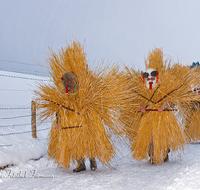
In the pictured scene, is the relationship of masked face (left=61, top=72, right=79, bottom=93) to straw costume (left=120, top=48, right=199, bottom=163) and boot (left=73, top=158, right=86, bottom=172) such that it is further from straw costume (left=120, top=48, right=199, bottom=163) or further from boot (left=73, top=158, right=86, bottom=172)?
boot (left=73, top=158, right=86, bottom=172)

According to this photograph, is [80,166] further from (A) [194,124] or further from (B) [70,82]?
(A) [194,124]

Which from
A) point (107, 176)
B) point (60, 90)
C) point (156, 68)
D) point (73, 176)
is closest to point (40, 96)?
point (60, 90)

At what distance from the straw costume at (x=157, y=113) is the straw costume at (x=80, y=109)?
1.13ft

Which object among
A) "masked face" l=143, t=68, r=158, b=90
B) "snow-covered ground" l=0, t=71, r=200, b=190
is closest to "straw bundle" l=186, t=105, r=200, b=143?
"snow-covered ground" l=0, t=71, r=200, b=190

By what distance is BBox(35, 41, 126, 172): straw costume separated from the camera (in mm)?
2258

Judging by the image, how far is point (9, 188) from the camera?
75.9 inches

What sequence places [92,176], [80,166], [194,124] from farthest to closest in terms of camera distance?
[194,124] → [80,166] → [92,176]

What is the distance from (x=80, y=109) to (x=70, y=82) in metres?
0.31

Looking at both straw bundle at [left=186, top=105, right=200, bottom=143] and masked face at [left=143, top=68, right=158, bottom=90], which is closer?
masked face at [left=143, top=68, right=158, bottom=90]

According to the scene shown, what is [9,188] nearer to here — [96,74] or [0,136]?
[96,74]

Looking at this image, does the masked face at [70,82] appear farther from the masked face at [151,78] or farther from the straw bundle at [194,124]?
Answer: the straw bundle at [194,124]

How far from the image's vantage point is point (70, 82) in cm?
227

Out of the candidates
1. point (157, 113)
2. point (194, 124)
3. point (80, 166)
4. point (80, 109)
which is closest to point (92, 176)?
point (80, 166)

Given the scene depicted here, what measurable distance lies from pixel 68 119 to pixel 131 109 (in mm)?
862
